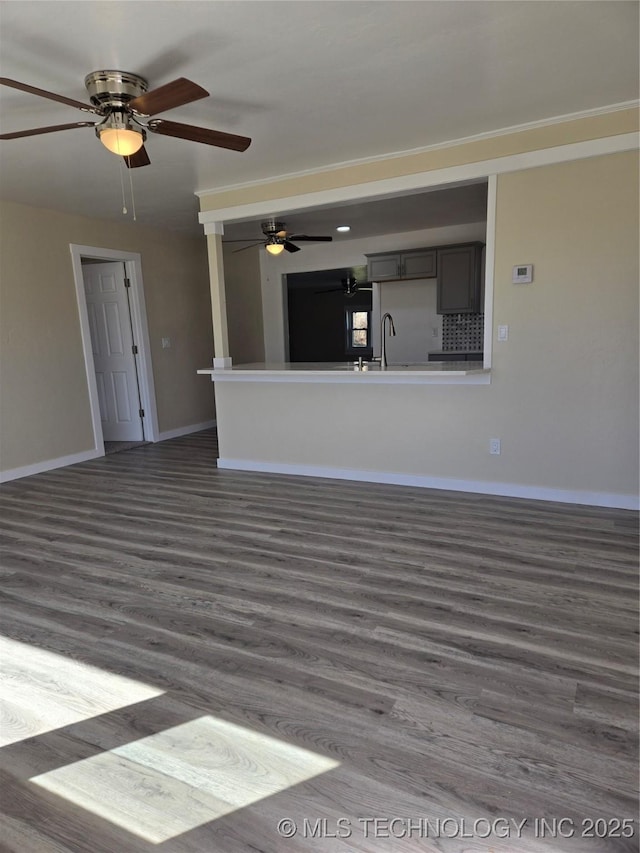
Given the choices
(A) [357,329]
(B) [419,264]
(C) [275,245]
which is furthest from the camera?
(A) [357,329]

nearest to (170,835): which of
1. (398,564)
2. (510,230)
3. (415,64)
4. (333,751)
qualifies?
(333,751)

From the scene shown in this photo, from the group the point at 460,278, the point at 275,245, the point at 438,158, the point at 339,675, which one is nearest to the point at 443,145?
the point at 438,158

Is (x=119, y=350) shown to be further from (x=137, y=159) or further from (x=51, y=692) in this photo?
(x=51, y=692)

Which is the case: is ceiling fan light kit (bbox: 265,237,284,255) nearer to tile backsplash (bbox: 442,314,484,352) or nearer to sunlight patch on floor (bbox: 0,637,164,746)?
tile backsplash (bbox: 442,314,484,352)

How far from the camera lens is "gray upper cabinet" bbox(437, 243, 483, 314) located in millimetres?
5465

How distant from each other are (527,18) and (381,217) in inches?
124

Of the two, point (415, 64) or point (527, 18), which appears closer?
point (527, 18)

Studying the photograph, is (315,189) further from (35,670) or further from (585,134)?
(35,670)

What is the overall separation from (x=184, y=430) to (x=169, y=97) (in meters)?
4.81

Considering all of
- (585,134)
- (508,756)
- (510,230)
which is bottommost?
(508,756)

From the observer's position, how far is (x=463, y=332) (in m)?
6.07

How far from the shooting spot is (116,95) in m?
2.43

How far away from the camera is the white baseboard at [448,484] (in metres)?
3.46

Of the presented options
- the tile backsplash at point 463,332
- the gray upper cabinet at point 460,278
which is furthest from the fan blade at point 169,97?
the tile backsplash at point 463,332
